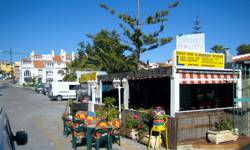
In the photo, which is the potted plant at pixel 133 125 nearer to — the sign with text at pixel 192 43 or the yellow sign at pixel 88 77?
the sign with text at pixel 192 43

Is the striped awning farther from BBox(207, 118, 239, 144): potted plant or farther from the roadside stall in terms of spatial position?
BBox(207, 118, 239, 144): potted plant

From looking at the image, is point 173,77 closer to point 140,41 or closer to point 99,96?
point 99,96

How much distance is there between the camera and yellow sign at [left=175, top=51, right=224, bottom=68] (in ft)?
26.6

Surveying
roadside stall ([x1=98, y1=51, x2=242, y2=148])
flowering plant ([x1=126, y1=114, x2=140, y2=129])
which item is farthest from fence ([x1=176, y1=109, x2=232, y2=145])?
flowering plant ([x1=126, y1=114, x2=140, y2=129])

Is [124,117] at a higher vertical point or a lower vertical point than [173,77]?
lower

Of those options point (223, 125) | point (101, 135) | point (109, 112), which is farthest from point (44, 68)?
point (223, 125)

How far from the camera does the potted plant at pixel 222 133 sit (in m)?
8.18

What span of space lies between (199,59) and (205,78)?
0.66 metres

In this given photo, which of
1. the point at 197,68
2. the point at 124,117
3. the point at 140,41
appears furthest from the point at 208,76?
the point at 140,41

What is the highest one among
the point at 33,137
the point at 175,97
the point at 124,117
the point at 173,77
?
the point at 173,77

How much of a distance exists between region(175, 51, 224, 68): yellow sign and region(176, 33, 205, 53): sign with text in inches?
45.2

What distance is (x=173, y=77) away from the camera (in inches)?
313

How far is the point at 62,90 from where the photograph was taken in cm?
2948

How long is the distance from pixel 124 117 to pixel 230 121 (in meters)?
3.81
